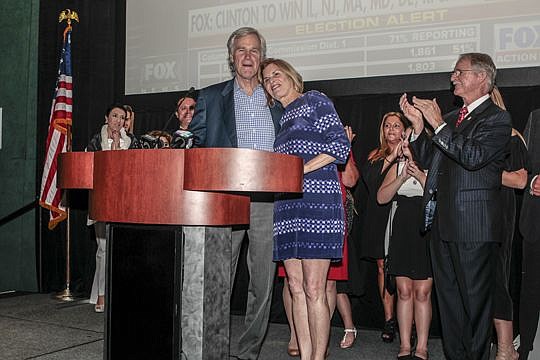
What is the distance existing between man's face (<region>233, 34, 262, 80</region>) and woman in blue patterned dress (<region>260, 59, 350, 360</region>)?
0.64 feet

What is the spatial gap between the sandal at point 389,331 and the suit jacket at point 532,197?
3.66 ft

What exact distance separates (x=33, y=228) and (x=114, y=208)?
4.37m

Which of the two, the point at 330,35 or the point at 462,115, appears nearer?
the point at 462,115

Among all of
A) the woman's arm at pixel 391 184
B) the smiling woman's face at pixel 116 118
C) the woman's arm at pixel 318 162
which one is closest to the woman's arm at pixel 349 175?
the woman's arm at pixel 391 184

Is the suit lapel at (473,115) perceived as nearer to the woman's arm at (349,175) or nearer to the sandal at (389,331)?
the woman's arm at (349,175)

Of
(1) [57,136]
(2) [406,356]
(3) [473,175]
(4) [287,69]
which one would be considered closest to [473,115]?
(3) [473,175]

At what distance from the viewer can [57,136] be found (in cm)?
534

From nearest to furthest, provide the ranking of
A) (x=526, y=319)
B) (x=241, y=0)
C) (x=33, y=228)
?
(x=526, y=319)
(x=241, y=0)
(x=33, y=228)

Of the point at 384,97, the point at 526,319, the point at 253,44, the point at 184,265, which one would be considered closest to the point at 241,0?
the point at 384,97

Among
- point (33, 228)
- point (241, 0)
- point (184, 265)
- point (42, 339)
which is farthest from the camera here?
point (33, 228)

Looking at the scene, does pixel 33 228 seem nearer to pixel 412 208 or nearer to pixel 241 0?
pixel 241 0

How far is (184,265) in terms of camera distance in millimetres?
1843

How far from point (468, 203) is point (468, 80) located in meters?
0.54

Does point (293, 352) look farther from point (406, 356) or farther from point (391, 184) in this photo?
point (391, 184)
